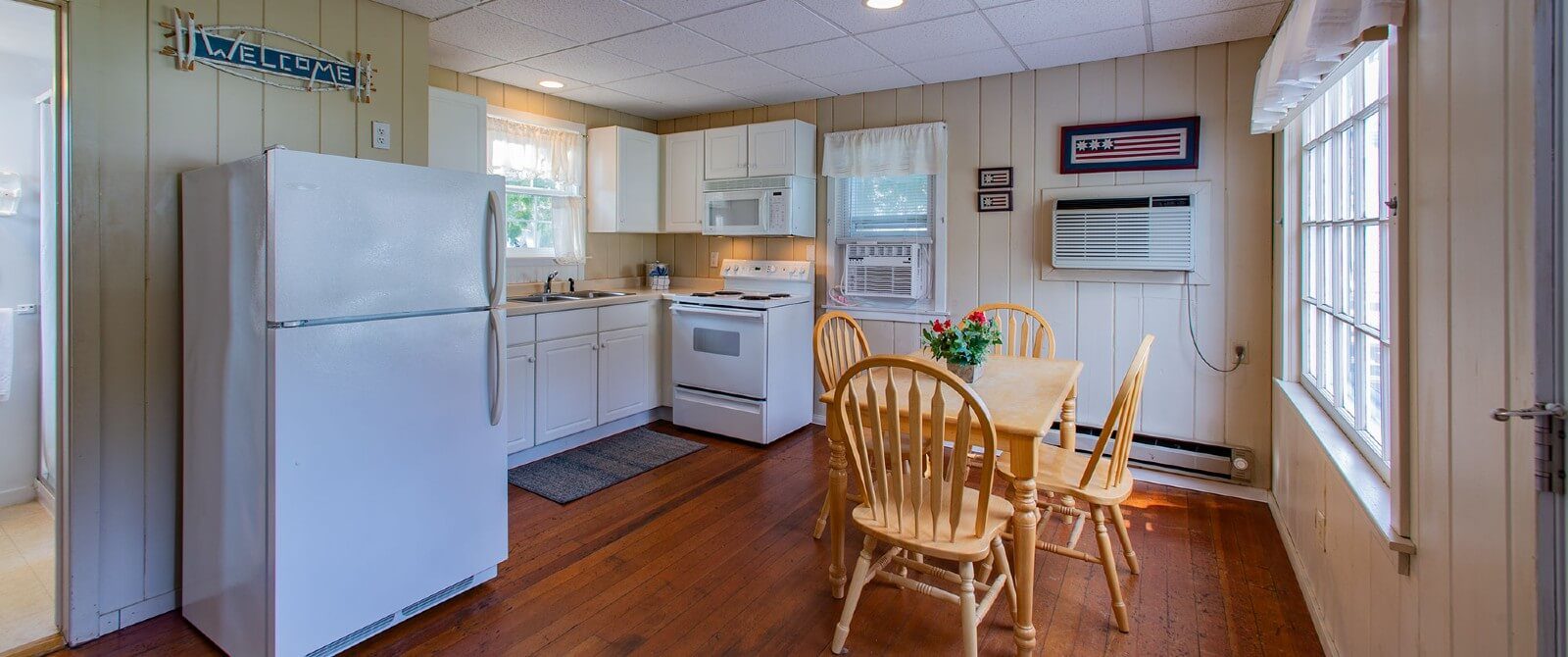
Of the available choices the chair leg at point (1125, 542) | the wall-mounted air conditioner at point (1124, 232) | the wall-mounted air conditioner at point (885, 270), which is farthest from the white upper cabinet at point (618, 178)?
the chair leg at point (1125, 542)

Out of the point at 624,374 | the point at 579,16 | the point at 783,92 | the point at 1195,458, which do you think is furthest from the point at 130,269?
the point at 1195,458

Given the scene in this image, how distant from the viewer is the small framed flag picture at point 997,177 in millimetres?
3928

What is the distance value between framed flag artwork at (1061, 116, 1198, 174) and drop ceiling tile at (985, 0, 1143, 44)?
0.59 metres

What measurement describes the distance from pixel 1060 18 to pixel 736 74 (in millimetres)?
1706

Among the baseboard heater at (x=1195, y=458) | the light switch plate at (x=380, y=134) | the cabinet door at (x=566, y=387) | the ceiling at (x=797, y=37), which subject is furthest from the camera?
the cabinet door at (x=566, y=387)

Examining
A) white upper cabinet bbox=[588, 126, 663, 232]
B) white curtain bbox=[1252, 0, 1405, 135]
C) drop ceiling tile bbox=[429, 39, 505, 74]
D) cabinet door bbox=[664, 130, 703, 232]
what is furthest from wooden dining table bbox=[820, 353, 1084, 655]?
drop ceiling tile bbox=[429, 39, 505, 74]

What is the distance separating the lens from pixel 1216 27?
3.13 meters

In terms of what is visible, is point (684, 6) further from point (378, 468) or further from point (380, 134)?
point (378, 468)

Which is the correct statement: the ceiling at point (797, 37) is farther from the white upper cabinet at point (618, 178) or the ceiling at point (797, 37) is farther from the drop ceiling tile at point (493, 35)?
the white upper cabinet at point (618, 178)

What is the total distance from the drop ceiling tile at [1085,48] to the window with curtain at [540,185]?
110 inches

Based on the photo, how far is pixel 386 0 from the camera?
2.83 m

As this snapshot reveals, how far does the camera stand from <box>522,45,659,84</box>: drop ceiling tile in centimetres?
359

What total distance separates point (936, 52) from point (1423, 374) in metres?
2.65

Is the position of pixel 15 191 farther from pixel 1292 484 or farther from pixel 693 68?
pixel 1292 484
